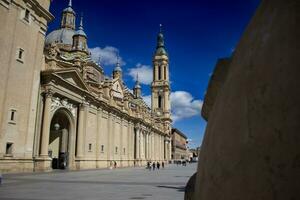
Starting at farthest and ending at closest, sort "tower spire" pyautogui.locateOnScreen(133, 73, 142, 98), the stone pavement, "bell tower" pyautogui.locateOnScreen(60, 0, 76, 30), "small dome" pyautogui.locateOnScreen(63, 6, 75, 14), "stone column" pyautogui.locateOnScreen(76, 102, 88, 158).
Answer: "tower spire" pyautogui.locateOnScreen(133, 73, 142, 98) < "small dome" pyautogui.locateOnScreen(63, 6, 75, 14) < "bell tower" pyautogui.locateOnScreen(60, 0, 76, 30) < "stone column" pyautogui.locateOnScreen(76, 102, 88, 158) < the stone pavement

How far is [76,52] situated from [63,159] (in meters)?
25.7

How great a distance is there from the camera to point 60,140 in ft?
106

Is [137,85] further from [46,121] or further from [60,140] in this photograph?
[46,121]

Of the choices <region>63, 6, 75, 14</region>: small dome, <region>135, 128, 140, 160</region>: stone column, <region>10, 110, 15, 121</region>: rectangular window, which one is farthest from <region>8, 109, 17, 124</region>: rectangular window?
<region>63, 6, 75, 14</region>: small dome

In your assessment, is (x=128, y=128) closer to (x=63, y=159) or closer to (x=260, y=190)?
(x=63, y=159)

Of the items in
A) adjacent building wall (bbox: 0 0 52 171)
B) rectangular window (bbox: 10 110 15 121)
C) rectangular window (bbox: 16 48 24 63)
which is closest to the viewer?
adjacent building wall (bbox: 0 0 52 171)

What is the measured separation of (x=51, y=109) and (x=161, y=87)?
212ft

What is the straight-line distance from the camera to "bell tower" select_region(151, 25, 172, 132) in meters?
90.2

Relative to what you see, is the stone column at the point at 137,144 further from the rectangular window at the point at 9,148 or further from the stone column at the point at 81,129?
the rectangular window at the point at 9,148

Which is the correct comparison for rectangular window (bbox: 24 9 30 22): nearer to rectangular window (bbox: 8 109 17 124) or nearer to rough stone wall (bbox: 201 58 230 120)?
rectangular window (bbox: 8 109 17 124)

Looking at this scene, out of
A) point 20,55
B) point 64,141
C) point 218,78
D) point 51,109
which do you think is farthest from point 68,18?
point 218,78

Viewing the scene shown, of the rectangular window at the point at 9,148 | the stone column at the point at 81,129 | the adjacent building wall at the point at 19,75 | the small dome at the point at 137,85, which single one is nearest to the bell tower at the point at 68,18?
the small dome at the point at 137,85

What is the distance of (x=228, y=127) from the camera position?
1301mm

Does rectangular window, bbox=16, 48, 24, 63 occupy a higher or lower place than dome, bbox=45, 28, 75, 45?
lower
